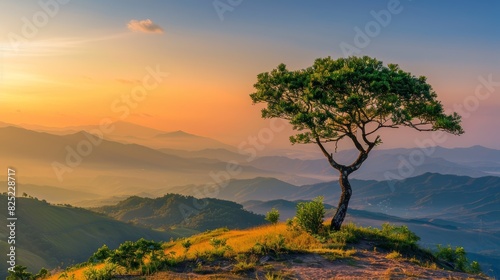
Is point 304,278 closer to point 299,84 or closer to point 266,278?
point 266,278

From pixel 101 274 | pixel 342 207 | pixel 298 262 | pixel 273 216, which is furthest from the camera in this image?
pixel 273 216

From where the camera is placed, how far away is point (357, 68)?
31.0 meters

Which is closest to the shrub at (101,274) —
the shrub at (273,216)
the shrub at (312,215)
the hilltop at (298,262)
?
the hilltop at (298,262)

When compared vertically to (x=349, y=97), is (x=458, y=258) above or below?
below

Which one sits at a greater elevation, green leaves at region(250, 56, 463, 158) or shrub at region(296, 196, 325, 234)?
green leaves at region(250, 56, 463, 158)

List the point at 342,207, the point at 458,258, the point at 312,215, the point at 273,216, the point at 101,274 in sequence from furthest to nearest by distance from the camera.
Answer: the point at 273,216 < the point at 342,207 < the point at 458,258 < the point at 312,215 < the point at 101,274

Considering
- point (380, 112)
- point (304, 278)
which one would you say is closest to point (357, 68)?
point (380, 112)

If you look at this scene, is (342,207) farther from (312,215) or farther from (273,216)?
(273,216)

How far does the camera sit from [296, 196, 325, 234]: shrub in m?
Answer: 29.5

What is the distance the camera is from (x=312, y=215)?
97.1 ft

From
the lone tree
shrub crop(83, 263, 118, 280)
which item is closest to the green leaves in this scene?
the lone tree

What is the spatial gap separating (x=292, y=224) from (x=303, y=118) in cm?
796

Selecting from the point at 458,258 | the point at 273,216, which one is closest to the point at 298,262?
the point at 273,216

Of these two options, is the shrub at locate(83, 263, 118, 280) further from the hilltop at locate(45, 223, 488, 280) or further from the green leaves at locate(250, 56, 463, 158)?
the green leaves at locate(250, 56, 463, 158)
